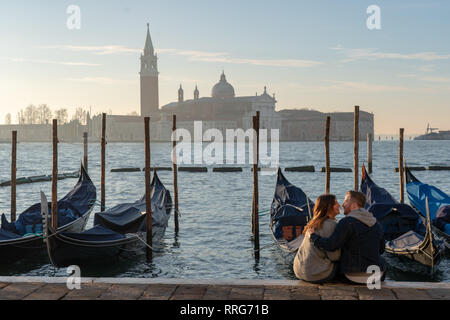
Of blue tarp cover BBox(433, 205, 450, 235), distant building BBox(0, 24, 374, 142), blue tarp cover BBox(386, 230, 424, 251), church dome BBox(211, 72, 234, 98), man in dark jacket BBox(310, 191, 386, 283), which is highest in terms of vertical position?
church dome BBox(211, 72, 234, 98)

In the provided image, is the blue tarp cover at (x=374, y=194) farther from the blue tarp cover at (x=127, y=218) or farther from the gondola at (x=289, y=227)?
the blue tarp cover at (x=127, y=218)

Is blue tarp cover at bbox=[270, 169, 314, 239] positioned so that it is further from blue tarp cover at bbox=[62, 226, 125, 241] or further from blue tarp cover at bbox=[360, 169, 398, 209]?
blue tarp cover at bbox=[62, 226, 125, 241]

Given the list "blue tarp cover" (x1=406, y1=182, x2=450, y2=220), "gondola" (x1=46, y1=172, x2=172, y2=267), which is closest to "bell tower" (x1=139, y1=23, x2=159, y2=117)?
"blue tarp cover" (x1=406, y1=182, x2=450, y2=220)

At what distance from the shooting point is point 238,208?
13352 millimetres

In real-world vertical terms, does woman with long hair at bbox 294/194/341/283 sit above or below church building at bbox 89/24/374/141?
below

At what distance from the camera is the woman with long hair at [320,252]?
12.0ft

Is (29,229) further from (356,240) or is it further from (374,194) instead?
(374,194)

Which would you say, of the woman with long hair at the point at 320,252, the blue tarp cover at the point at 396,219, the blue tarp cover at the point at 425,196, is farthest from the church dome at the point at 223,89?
the woman with long hair at the point at 320,252

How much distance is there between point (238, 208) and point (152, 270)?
6.50 metres

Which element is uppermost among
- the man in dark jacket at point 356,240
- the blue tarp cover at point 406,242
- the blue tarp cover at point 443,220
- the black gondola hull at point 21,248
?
the man in dark jacket at point 356,240

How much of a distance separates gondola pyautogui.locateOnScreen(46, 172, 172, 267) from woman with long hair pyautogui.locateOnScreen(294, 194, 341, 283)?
10.6 ft

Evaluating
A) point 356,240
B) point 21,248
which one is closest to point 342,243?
point 356,240

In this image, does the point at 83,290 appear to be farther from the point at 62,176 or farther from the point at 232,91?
the point at 232,91

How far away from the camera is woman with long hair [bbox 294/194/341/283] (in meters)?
3.65
